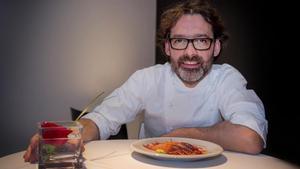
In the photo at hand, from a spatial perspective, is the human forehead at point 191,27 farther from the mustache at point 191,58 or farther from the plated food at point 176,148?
the plated food at point 176,148

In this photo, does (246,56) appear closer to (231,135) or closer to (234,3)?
(234,3)

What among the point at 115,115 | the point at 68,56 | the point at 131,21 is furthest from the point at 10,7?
the point at 115,115

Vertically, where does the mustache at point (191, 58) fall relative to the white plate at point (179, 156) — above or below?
above

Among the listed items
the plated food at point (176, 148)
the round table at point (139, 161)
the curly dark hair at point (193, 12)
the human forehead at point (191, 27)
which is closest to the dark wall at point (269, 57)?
the curly dark hair at point (193, 12)

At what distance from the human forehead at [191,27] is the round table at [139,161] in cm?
82

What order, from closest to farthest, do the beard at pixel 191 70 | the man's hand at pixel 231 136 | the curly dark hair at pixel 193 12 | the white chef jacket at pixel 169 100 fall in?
the man's hand at pixel 231 136
the white chef jacket at pixel 169 100
the beard at pixel 191 70
the curly dark hair at pixel 193 12

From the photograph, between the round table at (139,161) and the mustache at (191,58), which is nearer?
the round table at (139,161)

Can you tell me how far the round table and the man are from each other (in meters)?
0.44

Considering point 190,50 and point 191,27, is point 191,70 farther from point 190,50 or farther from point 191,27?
point 191,27

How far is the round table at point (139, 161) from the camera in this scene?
1.03 m

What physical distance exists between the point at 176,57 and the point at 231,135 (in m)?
0.67

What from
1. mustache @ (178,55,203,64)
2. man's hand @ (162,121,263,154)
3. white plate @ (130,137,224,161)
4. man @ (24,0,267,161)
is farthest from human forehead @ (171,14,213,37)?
white plate @ (130,137,224,161)

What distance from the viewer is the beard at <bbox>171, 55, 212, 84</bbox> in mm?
1849

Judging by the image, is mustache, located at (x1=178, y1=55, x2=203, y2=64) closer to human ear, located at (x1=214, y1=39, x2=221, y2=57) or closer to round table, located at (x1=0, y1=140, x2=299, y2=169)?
human ear, located at (x1=214, y1=39, x2=221, y2=57)
